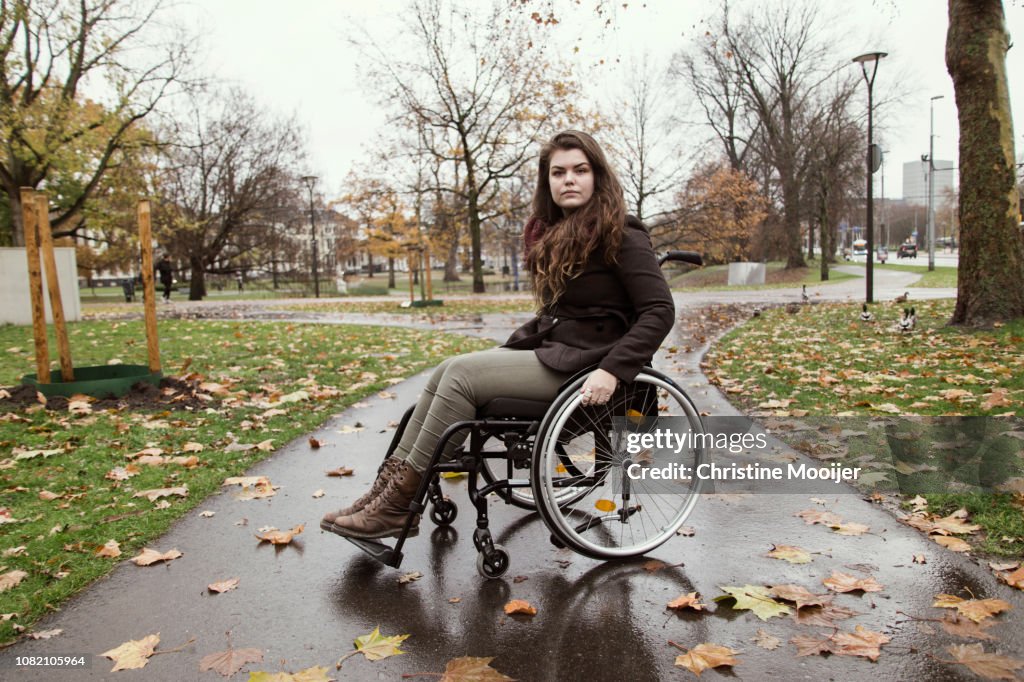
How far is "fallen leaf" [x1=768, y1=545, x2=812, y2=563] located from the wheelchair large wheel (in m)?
0.39

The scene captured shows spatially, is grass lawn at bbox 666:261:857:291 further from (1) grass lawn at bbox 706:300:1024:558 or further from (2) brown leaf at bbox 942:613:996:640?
(2) brown leaf at bbox 942:613:996:640

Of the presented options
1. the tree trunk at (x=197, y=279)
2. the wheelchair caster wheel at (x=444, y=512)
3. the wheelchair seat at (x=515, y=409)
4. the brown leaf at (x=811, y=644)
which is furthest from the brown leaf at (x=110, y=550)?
the tree trunk at (x=197, y=279)

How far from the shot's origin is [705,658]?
2242 mm

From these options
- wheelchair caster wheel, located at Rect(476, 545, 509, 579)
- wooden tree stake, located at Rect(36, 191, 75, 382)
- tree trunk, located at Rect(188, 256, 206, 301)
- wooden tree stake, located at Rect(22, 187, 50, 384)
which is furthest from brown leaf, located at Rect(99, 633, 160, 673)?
tree trunk, located at Rect(188, 256, 206, 301)

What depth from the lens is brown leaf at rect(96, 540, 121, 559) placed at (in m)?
3.17

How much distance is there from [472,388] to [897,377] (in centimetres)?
503

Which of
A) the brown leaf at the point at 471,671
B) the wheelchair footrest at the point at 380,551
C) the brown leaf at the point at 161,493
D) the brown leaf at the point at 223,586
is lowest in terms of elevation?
the brown leaf at the point at 471,671

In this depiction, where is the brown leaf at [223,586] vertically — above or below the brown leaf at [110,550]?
below

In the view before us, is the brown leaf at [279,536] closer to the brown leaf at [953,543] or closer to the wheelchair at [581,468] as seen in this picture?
the wheelchair at [581,468]

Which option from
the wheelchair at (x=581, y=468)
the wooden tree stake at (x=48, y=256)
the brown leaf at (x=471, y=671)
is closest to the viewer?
the brown leaf at (x=471, y=671)

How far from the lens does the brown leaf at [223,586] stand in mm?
2828

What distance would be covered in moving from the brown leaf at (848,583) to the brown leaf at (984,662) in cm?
43

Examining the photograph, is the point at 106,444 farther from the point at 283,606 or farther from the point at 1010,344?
the point at 1010,344

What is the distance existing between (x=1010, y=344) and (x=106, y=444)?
8.37 metres
